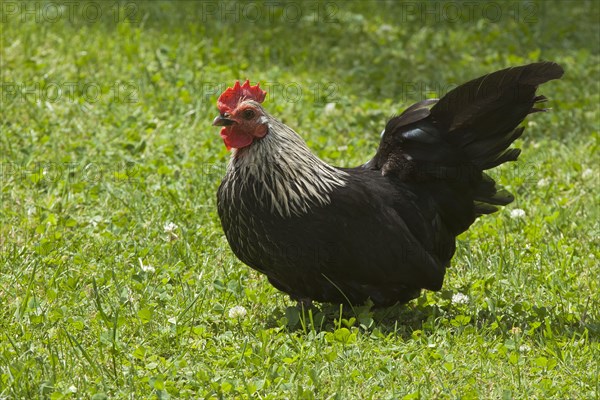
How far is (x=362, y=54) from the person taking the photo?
934 centimetres

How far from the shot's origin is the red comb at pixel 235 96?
15.9 feet

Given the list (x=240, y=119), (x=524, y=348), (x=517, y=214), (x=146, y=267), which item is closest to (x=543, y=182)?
(x=517, y=214)

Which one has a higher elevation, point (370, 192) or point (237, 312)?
point (370, 192)

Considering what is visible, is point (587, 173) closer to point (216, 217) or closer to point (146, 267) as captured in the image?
point (216, 217)

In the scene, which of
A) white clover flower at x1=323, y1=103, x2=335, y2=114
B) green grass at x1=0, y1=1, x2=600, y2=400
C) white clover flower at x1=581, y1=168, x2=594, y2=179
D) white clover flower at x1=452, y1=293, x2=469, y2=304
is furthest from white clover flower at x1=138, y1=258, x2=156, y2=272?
white clover flower at x1=581, y1=168, x2=594, y2=179

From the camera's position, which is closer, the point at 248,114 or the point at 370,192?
the point at 248,114

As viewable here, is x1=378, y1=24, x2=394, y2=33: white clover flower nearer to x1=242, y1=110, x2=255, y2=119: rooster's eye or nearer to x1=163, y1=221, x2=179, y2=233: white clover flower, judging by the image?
x1=163, y1=221, x2=179, y2=233: white clover flower

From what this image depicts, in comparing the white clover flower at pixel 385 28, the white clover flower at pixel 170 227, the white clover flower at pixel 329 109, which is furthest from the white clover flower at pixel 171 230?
the white clover flower at pixel 385 28

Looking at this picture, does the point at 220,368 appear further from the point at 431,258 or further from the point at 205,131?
the point at 205,131

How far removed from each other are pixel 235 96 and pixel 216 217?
1521 millimetres

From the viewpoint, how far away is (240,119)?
189 inches

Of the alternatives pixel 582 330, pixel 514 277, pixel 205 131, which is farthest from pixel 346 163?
pixel 582 330

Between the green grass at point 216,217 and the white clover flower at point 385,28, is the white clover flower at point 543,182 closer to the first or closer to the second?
the green grass at point 216,217

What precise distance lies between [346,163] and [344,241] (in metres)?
2.42
